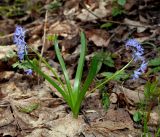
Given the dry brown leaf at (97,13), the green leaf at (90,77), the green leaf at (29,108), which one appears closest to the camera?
the green leaf at (90,77)

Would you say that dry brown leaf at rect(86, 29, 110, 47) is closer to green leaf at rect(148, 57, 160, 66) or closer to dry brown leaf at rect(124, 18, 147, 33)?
dry brown leaf at rect(124, 18, 147, 33)

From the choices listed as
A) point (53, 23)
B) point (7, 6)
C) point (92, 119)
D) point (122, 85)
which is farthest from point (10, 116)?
point (7, 6)

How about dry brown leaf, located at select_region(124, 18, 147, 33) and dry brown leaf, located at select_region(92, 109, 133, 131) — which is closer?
dry brown leaf, located at select_region(92, 109, 133, 131)

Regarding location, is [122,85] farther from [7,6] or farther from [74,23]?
[7,6]

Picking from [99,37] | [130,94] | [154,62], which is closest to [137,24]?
[99,37]

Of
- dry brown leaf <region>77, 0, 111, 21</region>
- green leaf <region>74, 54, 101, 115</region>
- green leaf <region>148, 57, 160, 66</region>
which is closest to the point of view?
green leaf <region>74, 54, 101, 115</region>

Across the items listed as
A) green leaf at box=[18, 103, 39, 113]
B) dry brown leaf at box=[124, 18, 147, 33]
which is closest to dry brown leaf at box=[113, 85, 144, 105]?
green leaf at box=[18, 103, 39, 113]

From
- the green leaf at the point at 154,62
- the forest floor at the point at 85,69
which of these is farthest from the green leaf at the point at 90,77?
the green leaf at the point at 154,62

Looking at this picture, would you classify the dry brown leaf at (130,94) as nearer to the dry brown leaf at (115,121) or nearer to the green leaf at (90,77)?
the dry brown leaf at (115,121)

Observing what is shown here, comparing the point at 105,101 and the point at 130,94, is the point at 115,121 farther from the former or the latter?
the point at 130,94
